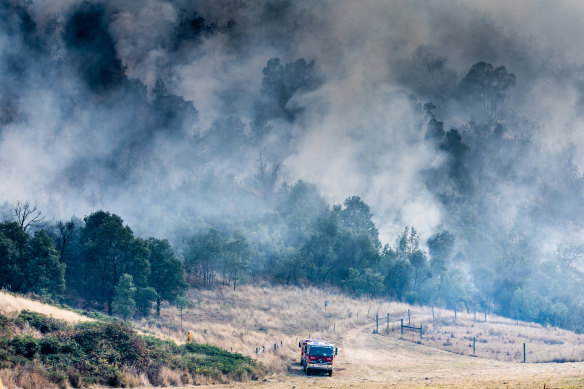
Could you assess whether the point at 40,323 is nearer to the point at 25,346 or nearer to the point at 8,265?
the point at 25,346

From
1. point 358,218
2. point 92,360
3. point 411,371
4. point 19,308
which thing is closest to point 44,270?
point 19,308

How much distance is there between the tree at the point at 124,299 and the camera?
5844 centimetres

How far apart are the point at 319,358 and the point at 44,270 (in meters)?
38.1

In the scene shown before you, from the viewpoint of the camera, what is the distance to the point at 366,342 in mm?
58750

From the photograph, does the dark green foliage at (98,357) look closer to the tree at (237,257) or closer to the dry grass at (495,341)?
the dry grass at (495,341)

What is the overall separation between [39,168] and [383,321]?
497 feet

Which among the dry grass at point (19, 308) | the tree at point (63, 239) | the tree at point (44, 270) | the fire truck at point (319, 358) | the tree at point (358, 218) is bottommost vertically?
the fire truck at point (319, 358)

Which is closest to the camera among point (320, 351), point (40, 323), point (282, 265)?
point (40, 323)

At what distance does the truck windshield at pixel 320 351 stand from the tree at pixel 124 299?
30307 millimetres

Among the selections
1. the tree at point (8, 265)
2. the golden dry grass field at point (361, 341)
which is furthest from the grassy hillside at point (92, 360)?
the tree at point (8, 265)

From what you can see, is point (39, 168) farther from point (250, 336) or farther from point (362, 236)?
point (250, 336)

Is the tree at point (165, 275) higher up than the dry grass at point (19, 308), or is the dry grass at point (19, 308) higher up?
the tree at point (165, 275)

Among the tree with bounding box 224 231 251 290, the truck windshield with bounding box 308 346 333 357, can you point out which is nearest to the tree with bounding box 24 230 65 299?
the truck windshield with bounding box 308 346 333 357

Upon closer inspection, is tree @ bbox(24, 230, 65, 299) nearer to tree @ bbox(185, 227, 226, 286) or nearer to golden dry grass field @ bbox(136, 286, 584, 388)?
golden dry grass field @ bbox(136, 286, 584, 388)
